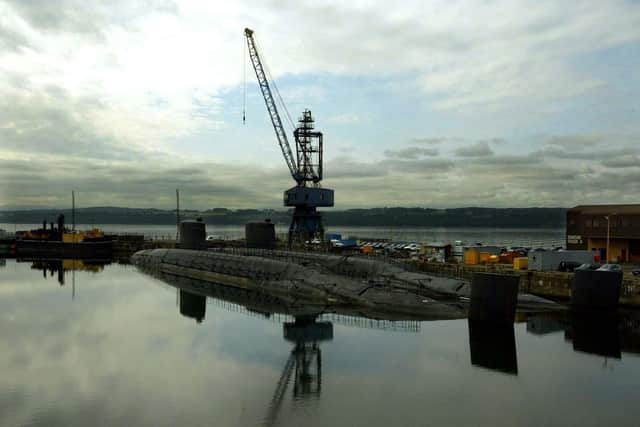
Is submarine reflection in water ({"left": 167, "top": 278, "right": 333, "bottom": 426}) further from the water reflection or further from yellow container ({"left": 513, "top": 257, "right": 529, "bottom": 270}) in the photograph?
the water reflection

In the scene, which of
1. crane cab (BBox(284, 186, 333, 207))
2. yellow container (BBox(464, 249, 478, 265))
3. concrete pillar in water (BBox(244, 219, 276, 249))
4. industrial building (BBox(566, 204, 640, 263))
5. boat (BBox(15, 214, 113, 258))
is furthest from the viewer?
boat (BBox(15, 214, 113, 258))

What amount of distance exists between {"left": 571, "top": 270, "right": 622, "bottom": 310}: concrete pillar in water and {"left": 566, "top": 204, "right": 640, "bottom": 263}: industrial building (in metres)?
12.9

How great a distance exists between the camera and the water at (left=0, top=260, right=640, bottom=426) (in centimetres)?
1814

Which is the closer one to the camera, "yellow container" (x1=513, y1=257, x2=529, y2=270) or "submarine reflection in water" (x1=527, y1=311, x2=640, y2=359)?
"submarine reflection in water" (x1=527, y1=311, x2=640, y2=359)

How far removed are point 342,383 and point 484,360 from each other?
752cm

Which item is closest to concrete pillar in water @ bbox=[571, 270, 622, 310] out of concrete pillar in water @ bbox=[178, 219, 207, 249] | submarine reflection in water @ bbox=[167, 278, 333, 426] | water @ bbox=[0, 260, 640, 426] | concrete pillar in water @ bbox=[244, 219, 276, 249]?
water @ bbox=[0, 260, 640, 426]

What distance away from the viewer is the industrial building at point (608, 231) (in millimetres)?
45156

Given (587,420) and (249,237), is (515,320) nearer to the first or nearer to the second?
(587,420)

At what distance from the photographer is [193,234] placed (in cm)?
6272

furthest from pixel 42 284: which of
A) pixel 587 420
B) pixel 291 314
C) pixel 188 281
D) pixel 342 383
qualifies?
pixel 587 420

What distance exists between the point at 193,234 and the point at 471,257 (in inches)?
1288

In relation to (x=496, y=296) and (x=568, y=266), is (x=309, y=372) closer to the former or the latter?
(x=496, y=296)

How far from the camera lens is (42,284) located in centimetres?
5094

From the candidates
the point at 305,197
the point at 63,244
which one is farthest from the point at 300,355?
the point at 63,244
